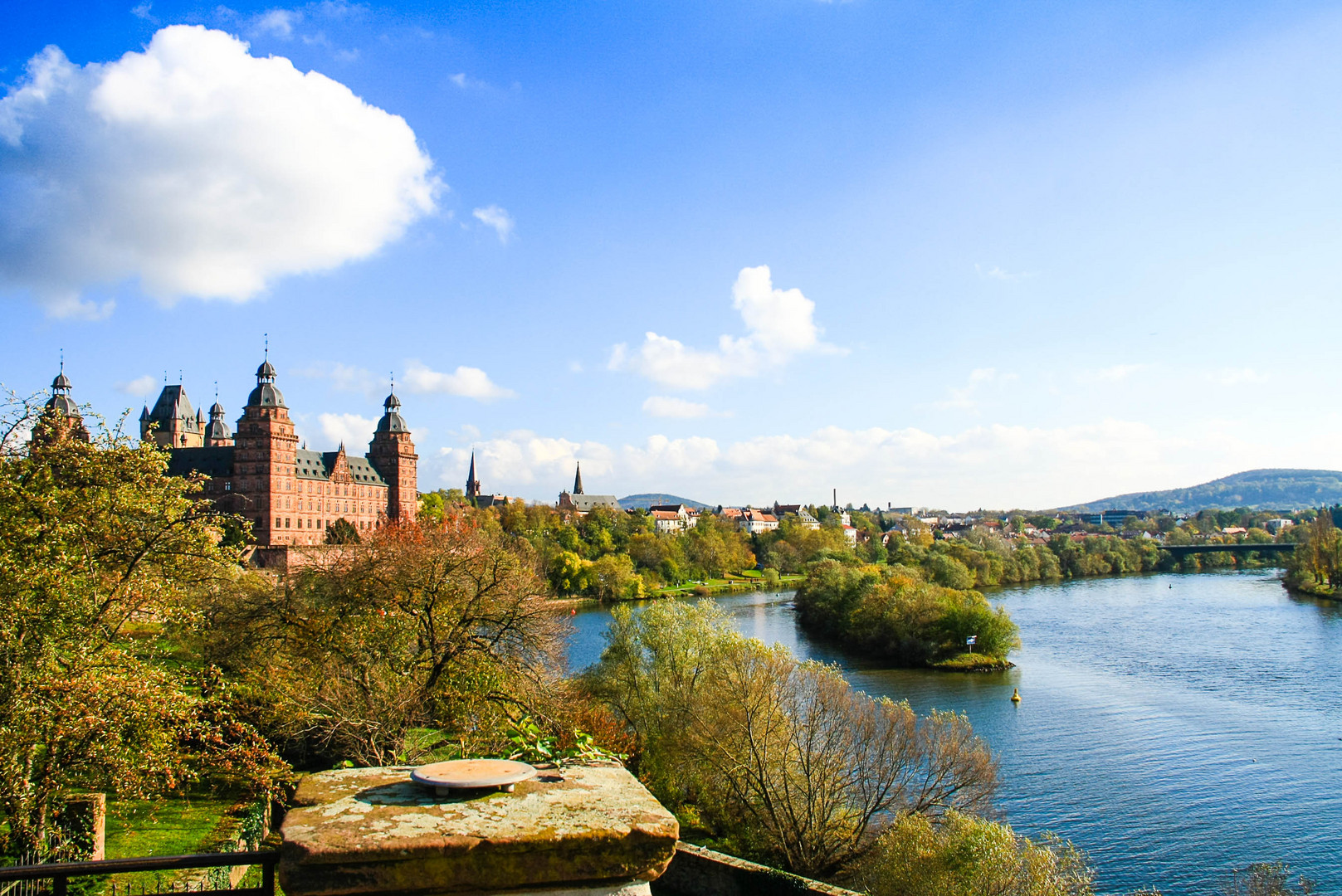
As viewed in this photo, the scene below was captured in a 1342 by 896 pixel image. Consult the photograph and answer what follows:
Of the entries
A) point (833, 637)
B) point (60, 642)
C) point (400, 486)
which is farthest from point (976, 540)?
point (60, 642)

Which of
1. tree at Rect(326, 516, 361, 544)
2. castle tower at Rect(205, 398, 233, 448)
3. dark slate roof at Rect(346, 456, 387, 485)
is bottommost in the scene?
tree at Rect(326, 516, 361, 544)

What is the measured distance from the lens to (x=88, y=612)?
449 inches

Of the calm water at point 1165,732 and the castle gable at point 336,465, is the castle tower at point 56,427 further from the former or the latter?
the castle gable at point 336,465

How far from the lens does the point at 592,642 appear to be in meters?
52.4

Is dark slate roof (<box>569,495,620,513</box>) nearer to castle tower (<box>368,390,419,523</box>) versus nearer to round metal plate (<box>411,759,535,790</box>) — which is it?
castle tower (<box>368,390,419,523</box>)

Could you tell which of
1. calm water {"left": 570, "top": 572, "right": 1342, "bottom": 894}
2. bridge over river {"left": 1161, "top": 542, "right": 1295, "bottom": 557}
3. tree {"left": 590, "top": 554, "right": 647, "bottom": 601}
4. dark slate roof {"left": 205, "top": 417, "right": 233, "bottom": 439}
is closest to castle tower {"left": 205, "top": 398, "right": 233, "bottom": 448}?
dark slate roof {"left": 205, "top": 417, "right": 233, "bottom": 439}

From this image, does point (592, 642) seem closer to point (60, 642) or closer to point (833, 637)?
point (833, 637)

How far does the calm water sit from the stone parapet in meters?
21.8

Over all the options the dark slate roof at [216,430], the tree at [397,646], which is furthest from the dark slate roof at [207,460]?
the tree at [397,646]

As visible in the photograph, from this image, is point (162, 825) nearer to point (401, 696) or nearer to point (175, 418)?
point (401, 696)

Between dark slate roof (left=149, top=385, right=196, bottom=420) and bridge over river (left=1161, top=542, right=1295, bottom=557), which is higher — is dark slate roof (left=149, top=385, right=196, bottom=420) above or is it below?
above

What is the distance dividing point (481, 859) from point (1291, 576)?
98572 mm

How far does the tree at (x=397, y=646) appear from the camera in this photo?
54.9 feet

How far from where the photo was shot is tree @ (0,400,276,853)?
34.0 ft
